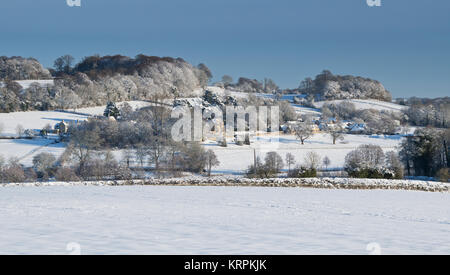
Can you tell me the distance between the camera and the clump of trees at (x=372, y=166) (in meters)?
28.9

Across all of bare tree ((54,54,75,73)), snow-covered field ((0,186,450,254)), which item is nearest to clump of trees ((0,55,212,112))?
bare tree ((54,54,75,73))

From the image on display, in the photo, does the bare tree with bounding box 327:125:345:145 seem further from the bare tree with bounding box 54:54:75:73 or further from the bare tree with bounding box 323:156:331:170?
the bare tree with bounding box 54:54:75:73

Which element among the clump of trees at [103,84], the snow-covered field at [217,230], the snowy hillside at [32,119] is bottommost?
the snow-covered field at [217,230]

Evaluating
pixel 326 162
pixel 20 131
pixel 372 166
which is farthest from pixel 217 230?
pixel 20 131

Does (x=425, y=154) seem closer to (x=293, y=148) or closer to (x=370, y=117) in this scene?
(x=293, y=148)

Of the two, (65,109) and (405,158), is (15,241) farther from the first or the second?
(65,109)

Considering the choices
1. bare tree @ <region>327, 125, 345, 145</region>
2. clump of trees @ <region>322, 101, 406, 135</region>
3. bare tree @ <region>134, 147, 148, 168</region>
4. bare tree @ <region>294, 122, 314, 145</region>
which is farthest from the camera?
clump of trees @ <region>322, 101, 406, 135</region>

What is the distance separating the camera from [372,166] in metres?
29.5

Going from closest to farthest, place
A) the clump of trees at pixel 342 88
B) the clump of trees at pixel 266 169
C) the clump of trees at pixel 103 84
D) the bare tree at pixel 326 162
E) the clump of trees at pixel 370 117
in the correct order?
the clump of trees at pixel 266 169
the bare tree at pixel 326 162
the clump of trees at pixel 370 117
the clump of trees at pixel 103 84
the clump of trees at pixel 342 88

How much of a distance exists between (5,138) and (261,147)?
31641 mm

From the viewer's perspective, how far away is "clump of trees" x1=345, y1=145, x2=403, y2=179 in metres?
28.9

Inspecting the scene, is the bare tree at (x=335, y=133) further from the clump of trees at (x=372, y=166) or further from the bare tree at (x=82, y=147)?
the bare tree at (x=82, y=147)

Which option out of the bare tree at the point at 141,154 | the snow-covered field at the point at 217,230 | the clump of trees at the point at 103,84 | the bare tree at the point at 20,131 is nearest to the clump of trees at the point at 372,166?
the snow-covered field at the point at 217,230
